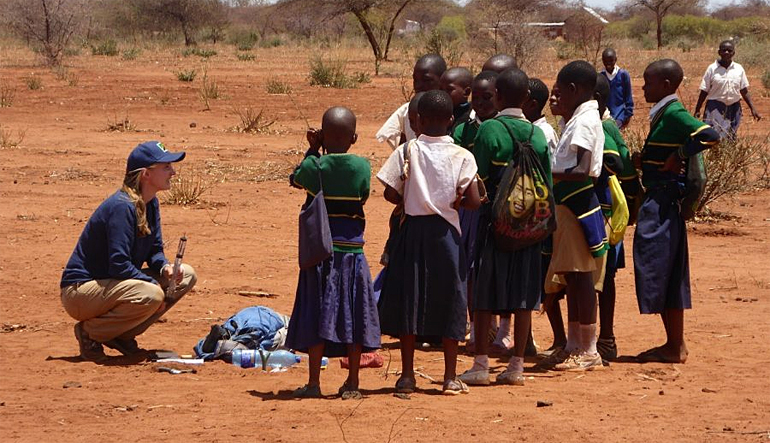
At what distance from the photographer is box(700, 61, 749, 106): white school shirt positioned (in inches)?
558

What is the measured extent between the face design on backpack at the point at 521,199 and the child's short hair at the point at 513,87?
18.7 inches

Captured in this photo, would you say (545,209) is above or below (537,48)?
below

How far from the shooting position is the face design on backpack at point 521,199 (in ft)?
18.0

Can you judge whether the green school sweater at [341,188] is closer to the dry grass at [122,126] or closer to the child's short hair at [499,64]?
the child's short hair at [499,64]

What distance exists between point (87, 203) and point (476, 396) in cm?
708

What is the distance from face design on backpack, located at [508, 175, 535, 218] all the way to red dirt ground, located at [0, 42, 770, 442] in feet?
3.05

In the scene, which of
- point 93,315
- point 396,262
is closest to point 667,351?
point 396,262

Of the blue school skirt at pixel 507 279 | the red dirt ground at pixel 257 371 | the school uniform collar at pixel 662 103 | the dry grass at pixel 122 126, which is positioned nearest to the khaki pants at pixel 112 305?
the red dirt ground at pixel 257 371

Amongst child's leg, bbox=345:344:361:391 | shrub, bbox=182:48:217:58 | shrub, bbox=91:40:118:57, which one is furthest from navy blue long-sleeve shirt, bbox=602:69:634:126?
shrub, bbox=91:40:118:57

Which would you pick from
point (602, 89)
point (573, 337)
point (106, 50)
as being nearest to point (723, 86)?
point (602, 89)

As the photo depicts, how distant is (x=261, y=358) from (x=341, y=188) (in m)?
1.43

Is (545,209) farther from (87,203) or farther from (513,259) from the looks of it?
(87,203)

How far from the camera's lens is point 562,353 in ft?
20.9

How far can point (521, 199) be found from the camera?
549cm
